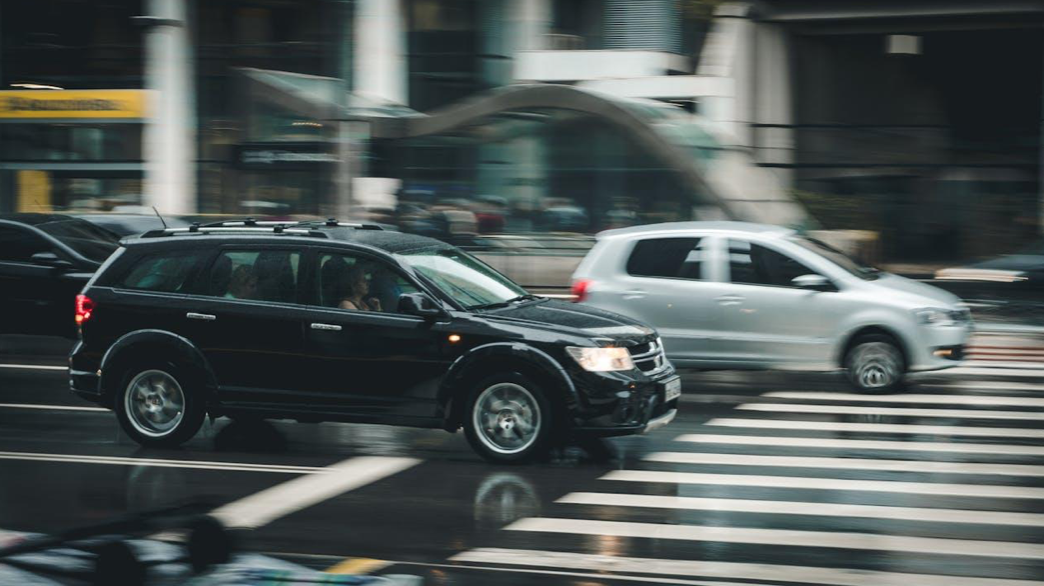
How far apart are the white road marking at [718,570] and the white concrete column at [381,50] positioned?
90.8 ft

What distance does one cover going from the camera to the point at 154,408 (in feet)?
33.1

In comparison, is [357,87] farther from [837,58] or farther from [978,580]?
[978,580]

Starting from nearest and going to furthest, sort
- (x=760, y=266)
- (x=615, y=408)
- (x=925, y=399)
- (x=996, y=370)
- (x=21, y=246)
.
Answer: (x=615, y=408) < (x=925, y=399) < (x=760, y=266) < (x=996, y=370) < (x=21, y=246)

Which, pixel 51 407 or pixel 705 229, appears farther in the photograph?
pixel 705 229

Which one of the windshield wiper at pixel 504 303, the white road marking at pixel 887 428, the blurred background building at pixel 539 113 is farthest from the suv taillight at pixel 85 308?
the blurred background building at pixel 539 113

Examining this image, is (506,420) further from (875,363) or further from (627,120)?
(627,120)

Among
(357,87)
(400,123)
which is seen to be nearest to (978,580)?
(400,123)

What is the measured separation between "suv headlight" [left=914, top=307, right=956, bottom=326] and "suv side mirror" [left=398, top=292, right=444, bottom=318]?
5.33m

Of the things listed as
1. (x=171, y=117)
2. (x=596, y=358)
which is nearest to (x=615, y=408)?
(x=596, y=358)

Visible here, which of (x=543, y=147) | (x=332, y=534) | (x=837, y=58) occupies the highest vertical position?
(x=837, y=58)

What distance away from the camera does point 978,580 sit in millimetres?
6133

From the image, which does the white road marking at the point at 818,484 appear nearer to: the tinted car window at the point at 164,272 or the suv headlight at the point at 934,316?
the tinted car window at the point at 164,272

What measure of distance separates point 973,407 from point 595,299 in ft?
11.9

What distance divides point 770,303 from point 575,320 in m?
3.96
